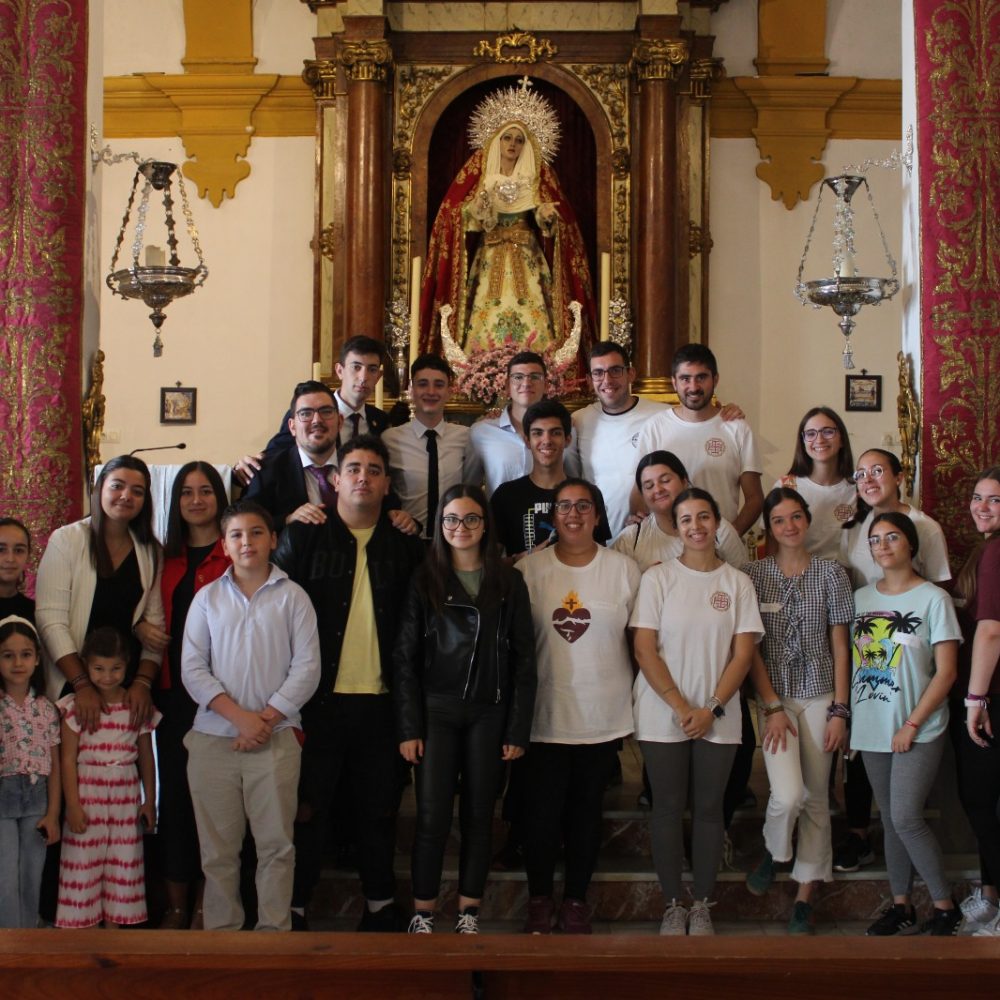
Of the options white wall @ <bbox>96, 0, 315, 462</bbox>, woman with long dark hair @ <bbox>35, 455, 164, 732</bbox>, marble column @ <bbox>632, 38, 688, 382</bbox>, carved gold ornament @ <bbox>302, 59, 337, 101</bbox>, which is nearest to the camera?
woman with long dark hair @ <bbox>35, 455, 164, 732</bbox>

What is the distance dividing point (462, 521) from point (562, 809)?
94cm

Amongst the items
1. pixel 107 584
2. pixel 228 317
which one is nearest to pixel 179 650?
pixel 107 584

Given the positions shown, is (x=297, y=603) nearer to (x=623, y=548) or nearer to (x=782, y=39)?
(x=623, y=548)

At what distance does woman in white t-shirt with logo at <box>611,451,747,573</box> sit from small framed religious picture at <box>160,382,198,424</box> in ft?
16.7

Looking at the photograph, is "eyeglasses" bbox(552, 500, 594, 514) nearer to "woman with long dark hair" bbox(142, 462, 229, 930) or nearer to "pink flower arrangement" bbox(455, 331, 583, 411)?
"woman with long dark hair" bbox(142, 462, 229, 930)

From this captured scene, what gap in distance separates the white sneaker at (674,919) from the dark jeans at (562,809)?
0.26 m

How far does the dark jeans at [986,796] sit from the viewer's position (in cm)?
387

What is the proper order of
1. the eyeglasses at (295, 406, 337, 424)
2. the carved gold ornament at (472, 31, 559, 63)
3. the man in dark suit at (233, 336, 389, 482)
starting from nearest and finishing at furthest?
the eyeglasses at (295, 406, 337, 424)
the man in dark suit at (233, 336, 389, 482)
the carved gold ornament at (472, 31, 559, 63)

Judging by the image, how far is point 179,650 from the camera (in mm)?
3877

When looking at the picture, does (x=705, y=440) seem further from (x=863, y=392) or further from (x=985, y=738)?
(x=863, y=392)

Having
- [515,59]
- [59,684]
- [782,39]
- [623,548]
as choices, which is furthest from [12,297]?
[782,39]

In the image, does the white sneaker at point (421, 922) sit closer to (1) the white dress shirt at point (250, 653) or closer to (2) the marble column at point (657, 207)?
(1) the white dress shirt at point (250, 653)

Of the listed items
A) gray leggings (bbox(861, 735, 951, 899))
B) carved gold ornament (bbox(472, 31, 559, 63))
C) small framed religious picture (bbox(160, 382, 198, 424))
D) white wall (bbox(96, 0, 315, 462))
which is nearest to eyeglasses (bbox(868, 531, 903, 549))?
gray leggings (bbox(861, 735, 951, 899))

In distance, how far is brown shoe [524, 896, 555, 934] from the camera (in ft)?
12.5
